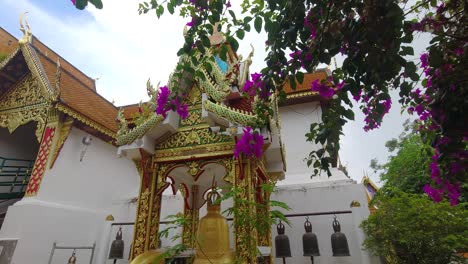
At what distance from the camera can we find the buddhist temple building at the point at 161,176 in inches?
131

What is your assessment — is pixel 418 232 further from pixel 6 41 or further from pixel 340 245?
pixel 6 41

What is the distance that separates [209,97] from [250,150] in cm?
125

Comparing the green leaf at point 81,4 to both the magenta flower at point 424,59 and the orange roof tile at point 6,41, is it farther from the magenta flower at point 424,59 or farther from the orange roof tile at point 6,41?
the orange roof tile at point 6,41

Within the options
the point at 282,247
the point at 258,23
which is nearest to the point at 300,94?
the point at 282,247

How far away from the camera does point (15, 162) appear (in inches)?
280

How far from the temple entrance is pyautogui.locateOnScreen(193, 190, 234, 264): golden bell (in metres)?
5.22

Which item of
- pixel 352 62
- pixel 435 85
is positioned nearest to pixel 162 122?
pixel 352 62

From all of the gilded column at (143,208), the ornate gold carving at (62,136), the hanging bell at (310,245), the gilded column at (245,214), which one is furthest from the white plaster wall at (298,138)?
the ornate gold carving at (62,136)

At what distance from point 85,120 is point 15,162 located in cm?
289

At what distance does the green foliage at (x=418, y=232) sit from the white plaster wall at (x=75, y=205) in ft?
16.5

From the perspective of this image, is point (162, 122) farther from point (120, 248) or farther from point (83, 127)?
point (83, 127)

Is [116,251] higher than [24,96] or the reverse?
the reverse

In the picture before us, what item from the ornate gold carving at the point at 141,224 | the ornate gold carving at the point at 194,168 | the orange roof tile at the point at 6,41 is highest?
the orange roof tile at the point at 6,41

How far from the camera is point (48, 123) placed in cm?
580
